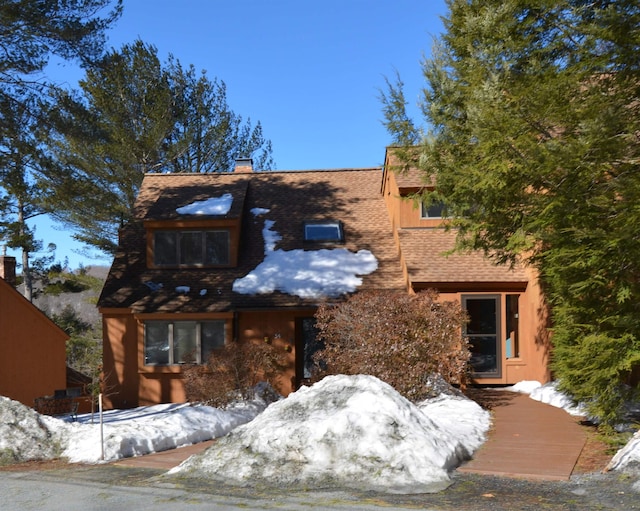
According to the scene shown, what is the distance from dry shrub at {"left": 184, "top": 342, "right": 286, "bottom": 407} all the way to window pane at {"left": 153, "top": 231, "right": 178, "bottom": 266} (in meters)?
5.25

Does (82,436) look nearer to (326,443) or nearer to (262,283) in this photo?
(326,443)

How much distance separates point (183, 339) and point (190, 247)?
2971 millimetres

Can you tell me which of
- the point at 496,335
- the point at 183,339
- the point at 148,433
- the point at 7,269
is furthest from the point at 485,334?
the point at 7,269

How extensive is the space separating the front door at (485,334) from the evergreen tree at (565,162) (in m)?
3.62

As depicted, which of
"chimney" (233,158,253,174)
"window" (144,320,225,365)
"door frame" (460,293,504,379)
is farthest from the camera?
"chimney" (233,158,253,174)

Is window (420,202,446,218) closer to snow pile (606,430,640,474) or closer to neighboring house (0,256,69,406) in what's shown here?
neighboring house (0,256,69,406)

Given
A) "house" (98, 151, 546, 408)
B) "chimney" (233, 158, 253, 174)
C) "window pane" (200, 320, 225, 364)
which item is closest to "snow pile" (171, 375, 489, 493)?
"house" (98, 151, 546, 408)

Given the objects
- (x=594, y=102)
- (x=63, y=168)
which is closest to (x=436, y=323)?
(x=594, y=102)

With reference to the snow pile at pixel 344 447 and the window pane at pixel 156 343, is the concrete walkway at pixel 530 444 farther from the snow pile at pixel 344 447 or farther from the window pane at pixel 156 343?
the window pane at pixel 156 343

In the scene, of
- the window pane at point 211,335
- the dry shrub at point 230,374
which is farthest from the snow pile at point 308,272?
the dry shrub at point 230,374

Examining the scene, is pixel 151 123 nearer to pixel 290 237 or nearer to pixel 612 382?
pixel 290 237

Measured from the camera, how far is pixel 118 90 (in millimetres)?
29469

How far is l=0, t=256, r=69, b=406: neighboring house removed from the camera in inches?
726

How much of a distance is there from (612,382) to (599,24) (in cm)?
509
